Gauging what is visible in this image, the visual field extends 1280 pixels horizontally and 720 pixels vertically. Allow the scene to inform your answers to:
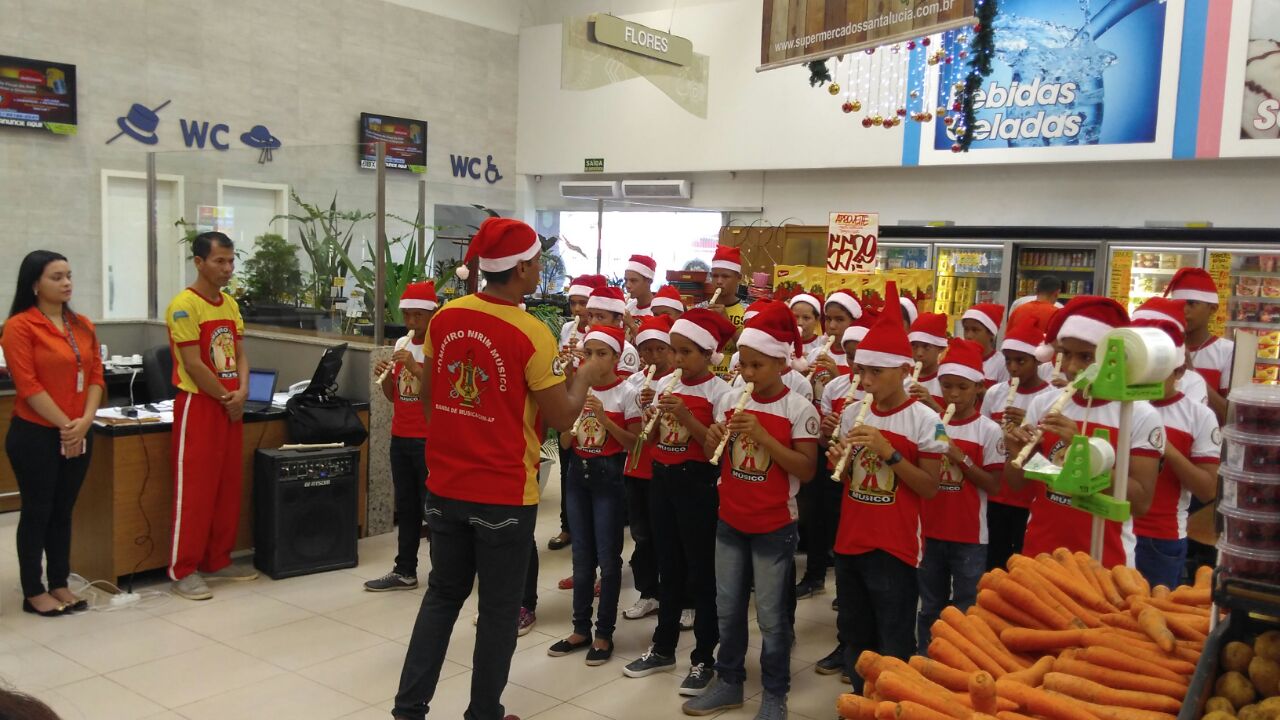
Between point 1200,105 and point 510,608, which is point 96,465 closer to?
point 510,608

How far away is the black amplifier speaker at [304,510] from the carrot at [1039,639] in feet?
13.5

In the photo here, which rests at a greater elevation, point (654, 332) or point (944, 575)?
point (654, 332)

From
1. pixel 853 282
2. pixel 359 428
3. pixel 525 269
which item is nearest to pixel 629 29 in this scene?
pixel 853 282

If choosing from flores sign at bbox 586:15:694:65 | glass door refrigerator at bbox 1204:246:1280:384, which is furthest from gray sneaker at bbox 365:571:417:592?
glass door refrigerator at bbox 1204:246:1280:384

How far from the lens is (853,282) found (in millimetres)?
6562

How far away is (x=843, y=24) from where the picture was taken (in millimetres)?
A: 5672

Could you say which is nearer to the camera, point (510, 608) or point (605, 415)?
point (510, 608)

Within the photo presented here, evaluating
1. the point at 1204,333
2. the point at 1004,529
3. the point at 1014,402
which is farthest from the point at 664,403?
the point at 1204,333

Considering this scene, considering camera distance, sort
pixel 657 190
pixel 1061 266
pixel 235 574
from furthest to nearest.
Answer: pixel 657 190 < pixel 1061 266 < pixel 235 574

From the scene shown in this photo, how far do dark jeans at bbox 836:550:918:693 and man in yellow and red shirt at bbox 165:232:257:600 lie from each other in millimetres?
3246

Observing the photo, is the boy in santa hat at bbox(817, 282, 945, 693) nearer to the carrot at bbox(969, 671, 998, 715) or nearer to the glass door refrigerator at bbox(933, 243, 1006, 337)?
the carrot at bbox(969, 671, 998, 715)

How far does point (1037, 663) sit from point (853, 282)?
497cm

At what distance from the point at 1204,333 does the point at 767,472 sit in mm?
2477

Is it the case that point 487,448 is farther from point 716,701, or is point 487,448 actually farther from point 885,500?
point 716,701
